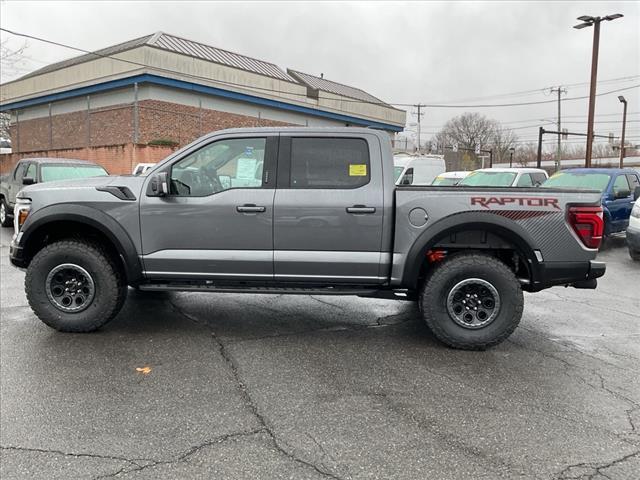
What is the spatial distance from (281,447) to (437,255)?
2.54 metres

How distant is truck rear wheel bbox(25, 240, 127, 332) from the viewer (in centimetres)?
471

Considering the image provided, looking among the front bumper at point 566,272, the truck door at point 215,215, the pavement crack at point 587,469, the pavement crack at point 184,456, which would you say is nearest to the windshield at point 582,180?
the front bumper at point 566,272

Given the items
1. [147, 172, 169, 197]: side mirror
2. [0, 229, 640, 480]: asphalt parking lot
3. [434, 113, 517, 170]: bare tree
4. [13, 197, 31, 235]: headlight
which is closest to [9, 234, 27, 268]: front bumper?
[13, 197, 31, 235]: headlight

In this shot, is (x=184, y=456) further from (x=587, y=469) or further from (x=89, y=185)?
(x=89, y=185)

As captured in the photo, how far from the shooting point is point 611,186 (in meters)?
11.2

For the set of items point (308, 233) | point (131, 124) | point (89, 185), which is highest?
point (131, 124)

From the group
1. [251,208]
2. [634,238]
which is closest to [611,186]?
[634,238]

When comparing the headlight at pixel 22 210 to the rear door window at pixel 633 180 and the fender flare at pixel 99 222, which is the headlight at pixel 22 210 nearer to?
the fender flare at pixel 99 222

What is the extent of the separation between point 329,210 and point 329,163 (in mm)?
484

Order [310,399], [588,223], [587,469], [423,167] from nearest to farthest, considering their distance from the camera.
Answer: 1. [587,469]
2. [310,399]
3. [588,223]
4. [423,167]

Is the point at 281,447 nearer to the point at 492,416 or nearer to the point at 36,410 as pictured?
the point at 492,416

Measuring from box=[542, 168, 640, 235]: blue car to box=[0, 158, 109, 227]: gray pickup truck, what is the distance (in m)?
11.4

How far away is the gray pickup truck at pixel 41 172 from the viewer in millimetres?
11570

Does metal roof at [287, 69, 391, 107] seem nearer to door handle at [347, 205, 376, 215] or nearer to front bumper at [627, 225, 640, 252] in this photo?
front bumper at [627, 225, 640, 252]
